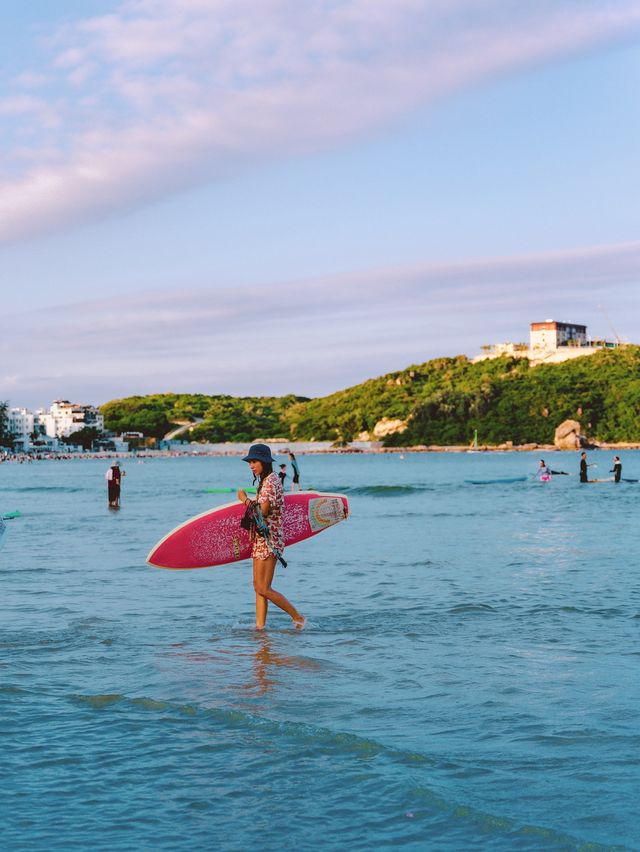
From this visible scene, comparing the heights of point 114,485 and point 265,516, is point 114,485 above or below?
below

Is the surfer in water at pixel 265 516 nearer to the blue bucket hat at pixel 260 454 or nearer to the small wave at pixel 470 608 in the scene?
the blue bucket hat at pixel 260 454

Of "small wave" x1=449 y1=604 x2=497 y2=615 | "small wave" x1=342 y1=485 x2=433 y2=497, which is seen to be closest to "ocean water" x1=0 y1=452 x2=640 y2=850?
"small wave" x1=449 y1=604 x2=497 y2=615

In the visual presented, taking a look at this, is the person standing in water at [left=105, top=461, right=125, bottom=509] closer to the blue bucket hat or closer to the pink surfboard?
the pink surfboard

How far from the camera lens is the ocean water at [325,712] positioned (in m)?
5.43

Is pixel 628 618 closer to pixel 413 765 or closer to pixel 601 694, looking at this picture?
pixel 601 694

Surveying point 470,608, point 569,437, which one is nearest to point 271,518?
point 470,608

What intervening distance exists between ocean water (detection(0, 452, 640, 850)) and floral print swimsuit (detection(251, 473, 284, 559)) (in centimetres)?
94

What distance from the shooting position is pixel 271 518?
1011 centimetres

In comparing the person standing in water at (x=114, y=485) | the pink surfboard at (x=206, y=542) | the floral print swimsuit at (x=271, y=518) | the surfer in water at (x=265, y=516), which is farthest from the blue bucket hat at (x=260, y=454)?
the person standing in water at (x=114, y=485)

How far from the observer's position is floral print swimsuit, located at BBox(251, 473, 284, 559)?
1002 cm

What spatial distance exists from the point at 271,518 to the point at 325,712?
9.61 ft

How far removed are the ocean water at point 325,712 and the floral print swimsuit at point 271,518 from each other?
37.1 inches

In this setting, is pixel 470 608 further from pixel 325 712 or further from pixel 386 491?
pixel 386 491

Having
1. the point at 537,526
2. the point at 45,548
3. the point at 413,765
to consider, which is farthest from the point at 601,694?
the point at 537,526
